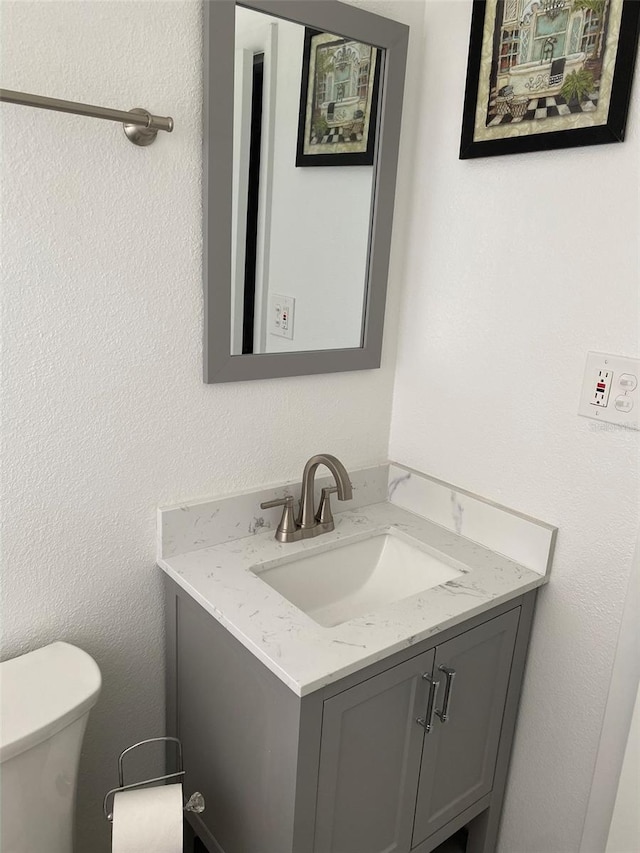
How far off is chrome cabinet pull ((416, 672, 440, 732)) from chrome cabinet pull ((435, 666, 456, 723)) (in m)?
0.02

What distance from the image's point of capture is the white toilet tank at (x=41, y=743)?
41.5 inches

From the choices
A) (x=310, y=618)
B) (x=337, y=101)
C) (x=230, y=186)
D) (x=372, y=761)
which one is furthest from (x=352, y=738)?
(x=337, y=101)

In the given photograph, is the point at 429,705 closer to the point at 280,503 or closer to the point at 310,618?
the point at 310,618

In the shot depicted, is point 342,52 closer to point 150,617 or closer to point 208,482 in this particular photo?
point 208,482

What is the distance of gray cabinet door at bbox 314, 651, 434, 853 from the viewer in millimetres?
1142

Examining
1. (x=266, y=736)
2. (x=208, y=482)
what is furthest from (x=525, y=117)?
(x=266, y=736)

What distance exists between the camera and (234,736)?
4.15 feet

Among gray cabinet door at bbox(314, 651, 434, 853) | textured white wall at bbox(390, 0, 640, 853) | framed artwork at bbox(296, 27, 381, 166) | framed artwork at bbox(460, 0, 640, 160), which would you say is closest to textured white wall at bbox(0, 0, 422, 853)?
framed artwork at bbox(296, 27, 381, 166)

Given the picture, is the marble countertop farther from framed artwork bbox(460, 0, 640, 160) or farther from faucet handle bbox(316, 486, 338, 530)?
framed artwork bbox(460, 0, 640, 160)

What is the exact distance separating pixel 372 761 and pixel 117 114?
121 centimetres

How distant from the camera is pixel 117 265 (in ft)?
3.97

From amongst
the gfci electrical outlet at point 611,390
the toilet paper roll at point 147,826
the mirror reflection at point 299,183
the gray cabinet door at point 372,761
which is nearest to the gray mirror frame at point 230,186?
the mirror reflection at point 299,183

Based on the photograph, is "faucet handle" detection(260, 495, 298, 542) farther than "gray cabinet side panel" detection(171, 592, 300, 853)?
Yes

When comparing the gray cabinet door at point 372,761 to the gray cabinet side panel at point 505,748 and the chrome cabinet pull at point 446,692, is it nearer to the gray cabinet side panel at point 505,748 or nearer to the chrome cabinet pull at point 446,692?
the chrome cabinet pull at point 446,692
